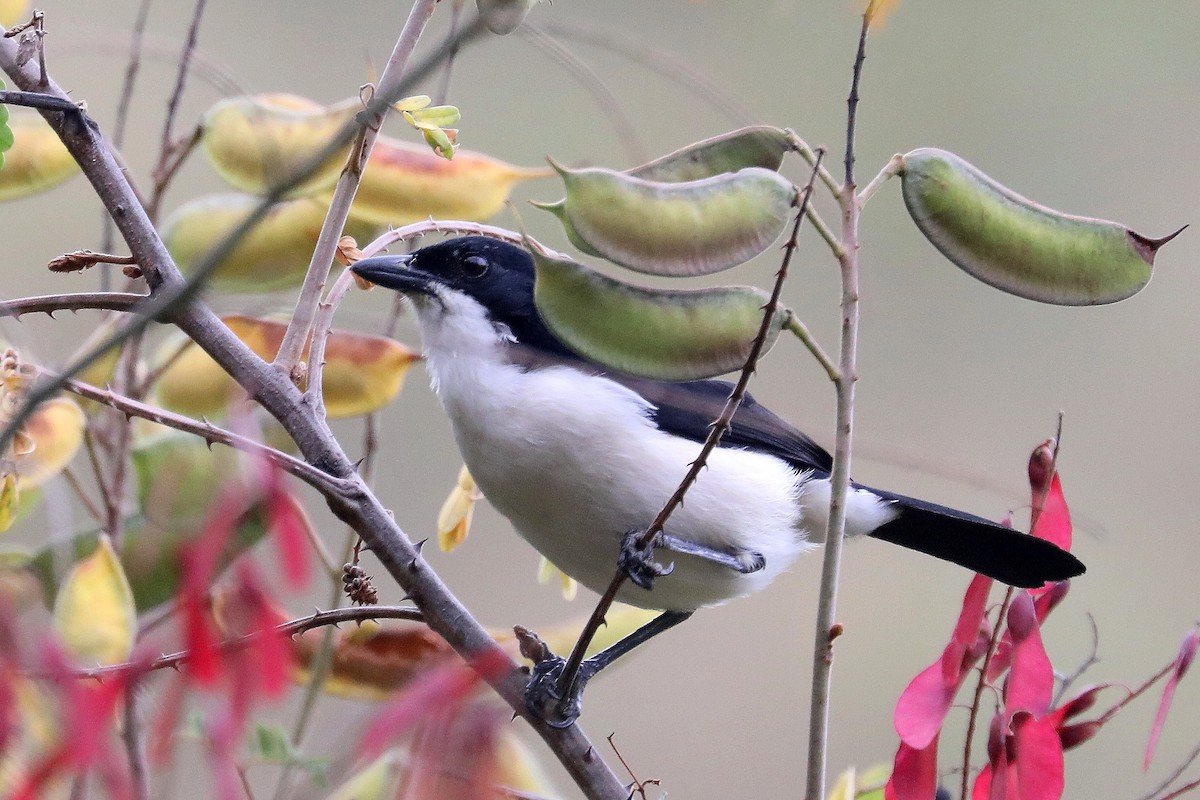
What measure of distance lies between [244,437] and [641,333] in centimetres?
18

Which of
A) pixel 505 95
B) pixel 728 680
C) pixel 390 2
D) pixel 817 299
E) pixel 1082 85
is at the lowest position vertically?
pixel 728 680

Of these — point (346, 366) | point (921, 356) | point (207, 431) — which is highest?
point (921, 356)

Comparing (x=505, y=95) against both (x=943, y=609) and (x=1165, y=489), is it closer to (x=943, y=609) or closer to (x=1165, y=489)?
(x=943, y=609)

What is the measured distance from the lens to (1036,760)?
61cm

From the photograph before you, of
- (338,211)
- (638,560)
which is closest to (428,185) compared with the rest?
(338,211)

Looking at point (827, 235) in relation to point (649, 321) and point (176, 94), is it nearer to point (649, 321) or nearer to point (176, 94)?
point (649, 321)

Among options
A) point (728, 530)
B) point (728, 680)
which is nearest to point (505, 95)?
point (728, 530)

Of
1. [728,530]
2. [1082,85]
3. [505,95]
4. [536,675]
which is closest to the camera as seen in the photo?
[536,675]

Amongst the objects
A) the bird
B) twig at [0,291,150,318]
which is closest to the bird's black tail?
the bird

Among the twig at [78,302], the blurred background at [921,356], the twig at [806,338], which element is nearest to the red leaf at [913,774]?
the twig at [806,338]

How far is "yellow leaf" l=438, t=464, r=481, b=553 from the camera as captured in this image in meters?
0.84

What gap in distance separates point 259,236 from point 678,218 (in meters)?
0.47

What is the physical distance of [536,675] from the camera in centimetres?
81

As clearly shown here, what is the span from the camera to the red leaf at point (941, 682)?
61 centimetres
